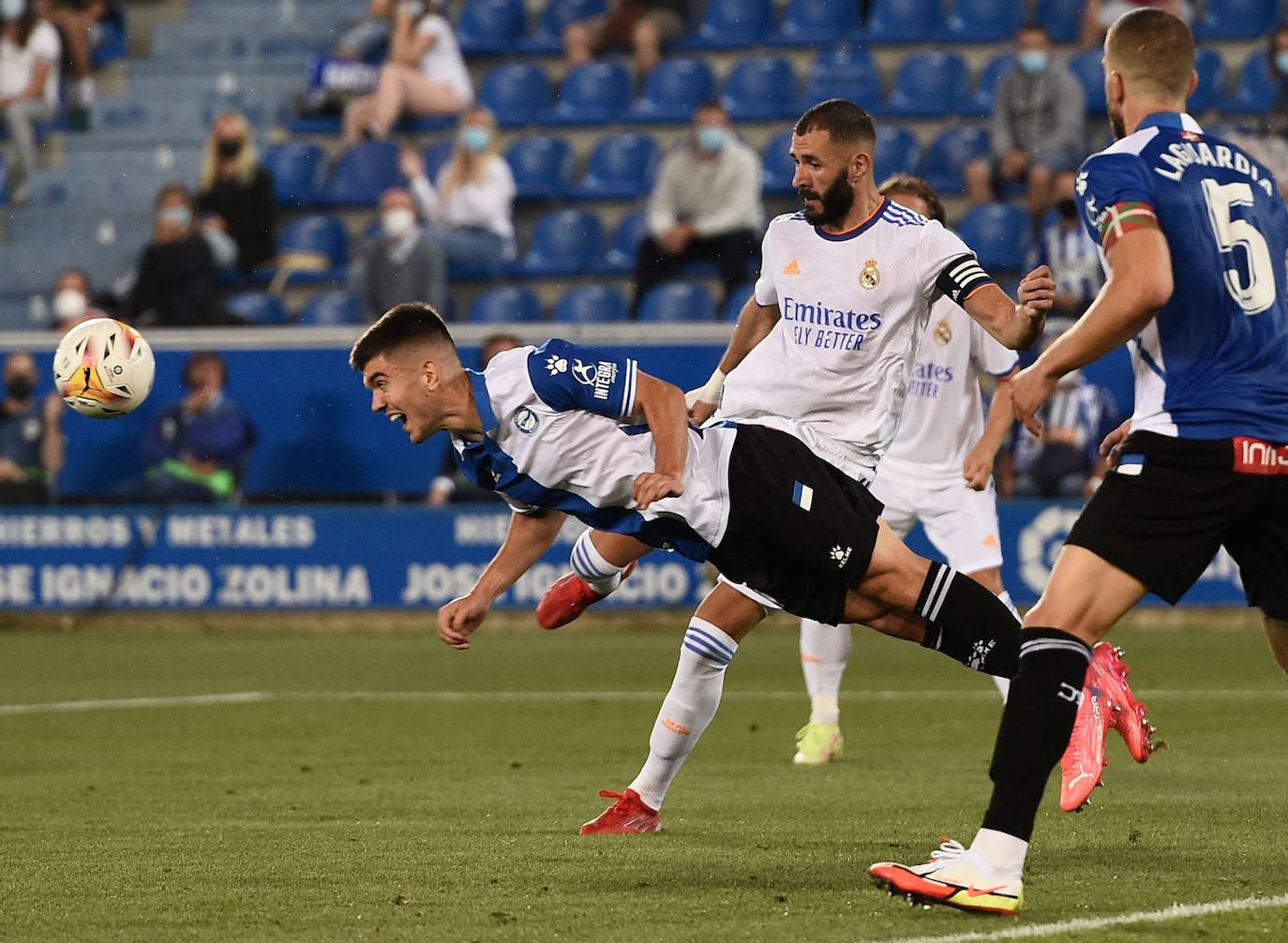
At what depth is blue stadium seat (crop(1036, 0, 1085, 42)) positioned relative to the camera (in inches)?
723

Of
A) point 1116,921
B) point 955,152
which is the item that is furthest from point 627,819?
point 955,152

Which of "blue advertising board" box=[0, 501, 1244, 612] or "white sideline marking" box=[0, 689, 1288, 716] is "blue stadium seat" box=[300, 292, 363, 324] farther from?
"white sideline marking" box=[0, 689, 1288, 716]

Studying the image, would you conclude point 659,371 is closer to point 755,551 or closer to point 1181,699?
point 1181,699

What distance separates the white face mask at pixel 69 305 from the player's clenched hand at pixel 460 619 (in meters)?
12.0

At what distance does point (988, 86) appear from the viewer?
60.1 feet

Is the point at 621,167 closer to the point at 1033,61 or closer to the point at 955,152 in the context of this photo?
the point at 955,152

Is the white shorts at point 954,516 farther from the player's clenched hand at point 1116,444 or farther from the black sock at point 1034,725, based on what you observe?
the black sock at point 1034,725

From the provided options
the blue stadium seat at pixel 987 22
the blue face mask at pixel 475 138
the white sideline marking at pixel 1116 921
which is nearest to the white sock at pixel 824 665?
the white sideline marking at pixel 1116 921

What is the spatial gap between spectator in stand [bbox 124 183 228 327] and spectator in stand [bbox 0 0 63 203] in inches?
161

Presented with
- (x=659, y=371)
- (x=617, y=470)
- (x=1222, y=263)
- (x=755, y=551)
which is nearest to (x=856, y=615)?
(x=755, y=551)

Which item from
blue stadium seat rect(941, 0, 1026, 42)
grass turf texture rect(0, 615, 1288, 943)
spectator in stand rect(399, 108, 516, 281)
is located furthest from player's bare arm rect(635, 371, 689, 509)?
blue stadium seat rect(941, 0, 1026, 42)

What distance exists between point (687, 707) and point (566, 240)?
476 inches

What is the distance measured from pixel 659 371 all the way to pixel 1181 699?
543 centimetres

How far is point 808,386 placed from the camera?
693 centimetres
